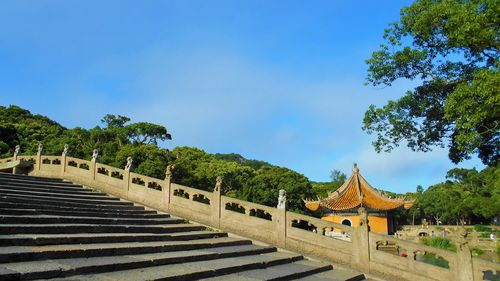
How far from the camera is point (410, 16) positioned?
10680mm

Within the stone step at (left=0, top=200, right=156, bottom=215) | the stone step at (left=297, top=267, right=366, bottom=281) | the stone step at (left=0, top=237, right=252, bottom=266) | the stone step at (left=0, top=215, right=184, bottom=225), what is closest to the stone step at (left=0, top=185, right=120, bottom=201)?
the stone step at (left=0, top=200, right=156, bottom=215)

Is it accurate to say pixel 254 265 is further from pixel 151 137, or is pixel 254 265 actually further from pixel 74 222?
pixel 151 137

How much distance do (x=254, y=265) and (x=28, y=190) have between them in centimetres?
737

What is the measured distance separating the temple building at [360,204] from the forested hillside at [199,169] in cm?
611

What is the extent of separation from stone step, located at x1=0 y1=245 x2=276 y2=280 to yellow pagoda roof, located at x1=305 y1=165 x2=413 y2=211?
997 inches

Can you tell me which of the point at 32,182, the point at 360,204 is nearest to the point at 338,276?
the point at 32,182

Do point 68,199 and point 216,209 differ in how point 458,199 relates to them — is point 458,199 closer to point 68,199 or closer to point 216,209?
point 216,209

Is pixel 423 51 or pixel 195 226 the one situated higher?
pixel 423 51

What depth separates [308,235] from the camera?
32.1 feet

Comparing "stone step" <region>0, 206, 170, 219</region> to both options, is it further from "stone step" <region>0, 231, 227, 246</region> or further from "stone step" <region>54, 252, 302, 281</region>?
"stone step" <region>54, 252, 302, 281</region>

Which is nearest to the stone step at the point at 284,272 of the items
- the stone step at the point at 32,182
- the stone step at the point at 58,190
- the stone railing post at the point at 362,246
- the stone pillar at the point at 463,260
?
the stone railing post at the point at 362,246

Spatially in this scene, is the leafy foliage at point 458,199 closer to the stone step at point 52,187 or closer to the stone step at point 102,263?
the stone step at point 52,187

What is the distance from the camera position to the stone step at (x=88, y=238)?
20.2 feet

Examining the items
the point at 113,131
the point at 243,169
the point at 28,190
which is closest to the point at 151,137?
the point at 113,131
